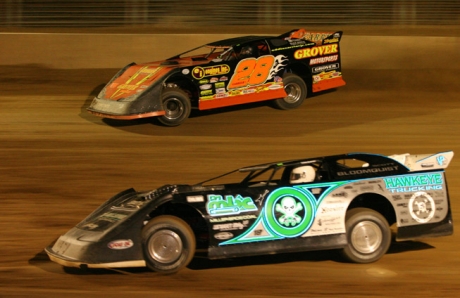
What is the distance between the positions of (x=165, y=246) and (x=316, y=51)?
8587mm

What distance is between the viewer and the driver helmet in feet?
23.1

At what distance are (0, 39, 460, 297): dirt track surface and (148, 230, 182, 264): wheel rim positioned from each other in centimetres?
18

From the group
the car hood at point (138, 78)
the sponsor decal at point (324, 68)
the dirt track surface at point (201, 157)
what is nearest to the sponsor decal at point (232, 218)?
the dirt track surface at point (201, 157)

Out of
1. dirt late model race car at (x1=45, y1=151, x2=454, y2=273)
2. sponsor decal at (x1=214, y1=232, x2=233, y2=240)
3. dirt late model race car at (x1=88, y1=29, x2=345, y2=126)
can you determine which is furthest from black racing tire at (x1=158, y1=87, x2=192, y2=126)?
sponsor decal at (x1=214, y1=232, x2=233, y2=240)

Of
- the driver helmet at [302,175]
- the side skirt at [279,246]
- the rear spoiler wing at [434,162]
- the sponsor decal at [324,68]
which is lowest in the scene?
the side skirt at [279,246]

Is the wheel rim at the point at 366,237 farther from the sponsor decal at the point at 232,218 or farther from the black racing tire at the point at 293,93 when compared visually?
the black racing tire at the point at 293,93

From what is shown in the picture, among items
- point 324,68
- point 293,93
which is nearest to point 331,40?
point 324,68

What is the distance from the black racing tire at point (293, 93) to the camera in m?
14.6

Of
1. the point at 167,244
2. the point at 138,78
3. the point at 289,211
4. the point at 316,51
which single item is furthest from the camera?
the point at 316,51

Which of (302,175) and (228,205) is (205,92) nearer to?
(302,175)

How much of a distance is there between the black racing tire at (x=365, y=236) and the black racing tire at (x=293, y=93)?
769 cm

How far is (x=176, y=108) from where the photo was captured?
13.5 metres

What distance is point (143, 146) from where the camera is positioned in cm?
1232

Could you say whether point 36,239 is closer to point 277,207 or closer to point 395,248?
point 277,207
